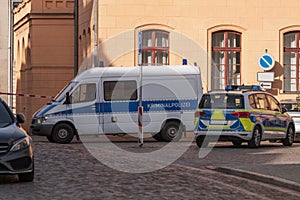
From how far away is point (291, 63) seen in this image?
132ft

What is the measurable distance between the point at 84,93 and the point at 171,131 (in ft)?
9.79

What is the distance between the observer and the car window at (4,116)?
16420mm

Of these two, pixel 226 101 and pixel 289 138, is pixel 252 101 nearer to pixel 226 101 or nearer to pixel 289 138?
pixel 226 101

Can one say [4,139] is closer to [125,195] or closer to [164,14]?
[125,195]

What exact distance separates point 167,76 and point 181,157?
7.86 metres

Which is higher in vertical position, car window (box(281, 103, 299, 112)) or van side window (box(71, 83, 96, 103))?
van side window (box(71, 83, 96, 103))

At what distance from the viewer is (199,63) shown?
131 ft

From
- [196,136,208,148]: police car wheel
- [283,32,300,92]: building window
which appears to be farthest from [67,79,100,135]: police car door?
[283,32,300,92]: building window

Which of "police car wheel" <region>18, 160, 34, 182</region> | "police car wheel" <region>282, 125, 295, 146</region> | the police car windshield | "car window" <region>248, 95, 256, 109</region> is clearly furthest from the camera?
"police car wheel" <region>282, 125, 295, 146</region>

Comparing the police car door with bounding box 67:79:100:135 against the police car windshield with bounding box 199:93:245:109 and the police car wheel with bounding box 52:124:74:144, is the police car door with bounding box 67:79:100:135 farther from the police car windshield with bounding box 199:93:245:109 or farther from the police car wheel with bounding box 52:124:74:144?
the police car windshield with bounding box 199:93:245:109

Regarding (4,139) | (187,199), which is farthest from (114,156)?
(187,199)

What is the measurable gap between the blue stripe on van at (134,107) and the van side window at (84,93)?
0.25m

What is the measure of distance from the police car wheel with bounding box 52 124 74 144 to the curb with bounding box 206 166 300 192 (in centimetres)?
1099

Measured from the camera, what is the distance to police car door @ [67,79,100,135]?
97.4ft
